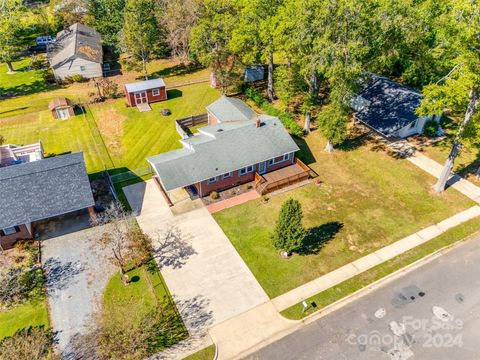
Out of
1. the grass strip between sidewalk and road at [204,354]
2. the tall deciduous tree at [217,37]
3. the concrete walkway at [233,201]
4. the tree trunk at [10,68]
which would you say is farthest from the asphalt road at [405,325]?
the tree trunk at [10,68]

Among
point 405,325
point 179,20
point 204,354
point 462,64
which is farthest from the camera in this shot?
point 179,20

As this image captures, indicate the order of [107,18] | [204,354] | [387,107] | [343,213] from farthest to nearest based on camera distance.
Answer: [107,18], [387,107], [343,213], [204,354]

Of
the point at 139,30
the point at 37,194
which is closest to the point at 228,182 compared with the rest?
the point at 37,194

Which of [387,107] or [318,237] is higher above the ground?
[387,107]

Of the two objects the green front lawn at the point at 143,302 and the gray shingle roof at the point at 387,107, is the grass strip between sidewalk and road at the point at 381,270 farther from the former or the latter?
the gray shingle roof at the point at 387,107

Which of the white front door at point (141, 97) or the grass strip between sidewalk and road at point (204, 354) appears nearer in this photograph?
the grass strip between sidewalk and road at point (204, 354)

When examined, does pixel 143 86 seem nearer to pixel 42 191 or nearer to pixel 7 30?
pixel 42 191

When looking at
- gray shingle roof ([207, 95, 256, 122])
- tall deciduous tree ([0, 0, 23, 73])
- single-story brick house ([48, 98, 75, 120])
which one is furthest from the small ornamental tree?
tall deciduous tree ([0, 0, 23, 73])
